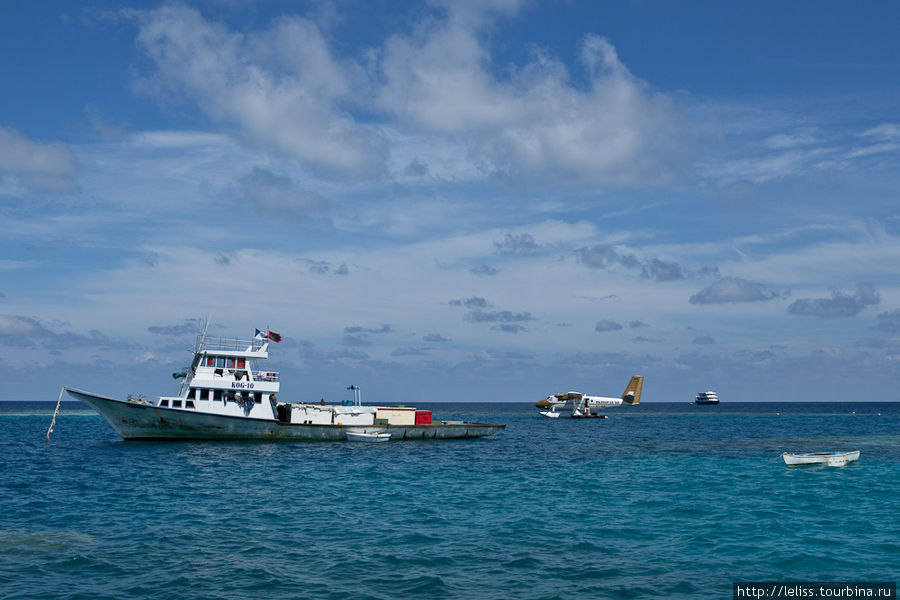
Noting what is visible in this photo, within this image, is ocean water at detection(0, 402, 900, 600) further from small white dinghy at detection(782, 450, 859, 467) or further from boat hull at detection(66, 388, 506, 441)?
boat hull at detection(66, 388, 506, 441)

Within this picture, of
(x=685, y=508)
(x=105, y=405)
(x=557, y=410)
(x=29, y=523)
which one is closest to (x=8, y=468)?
(x=105, y=405)

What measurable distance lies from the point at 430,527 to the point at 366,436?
4248 cm

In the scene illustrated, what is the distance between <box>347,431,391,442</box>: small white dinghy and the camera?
6969cm

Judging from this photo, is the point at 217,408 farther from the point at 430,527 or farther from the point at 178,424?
the point at 430,527

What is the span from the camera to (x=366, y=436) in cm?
7000

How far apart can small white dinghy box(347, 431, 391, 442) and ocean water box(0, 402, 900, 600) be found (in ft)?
54.1

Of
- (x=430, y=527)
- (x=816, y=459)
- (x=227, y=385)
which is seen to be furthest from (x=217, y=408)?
(x=816, y=459)

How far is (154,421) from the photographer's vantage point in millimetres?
61625

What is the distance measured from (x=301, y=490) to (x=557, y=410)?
134 meters

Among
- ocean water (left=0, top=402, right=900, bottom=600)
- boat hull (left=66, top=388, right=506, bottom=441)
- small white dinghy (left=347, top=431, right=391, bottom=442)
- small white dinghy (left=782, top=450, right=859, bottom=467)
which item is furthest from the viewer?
small white dinghy (left=347, top=431, right=391, bottom=442)

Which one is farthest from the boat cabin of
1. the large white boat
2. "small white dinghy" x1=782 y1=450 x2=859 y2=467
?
"small white dinghy" x1=782 y1=450 x2=859 y2=467

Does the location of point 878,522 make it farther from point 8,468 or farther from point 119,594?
point 8,468

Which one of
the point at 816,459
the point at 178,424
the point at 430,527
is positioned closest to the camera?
the point at 430,527

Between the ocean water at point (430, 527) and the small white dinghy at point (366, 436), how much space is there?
→ 16482 mm
